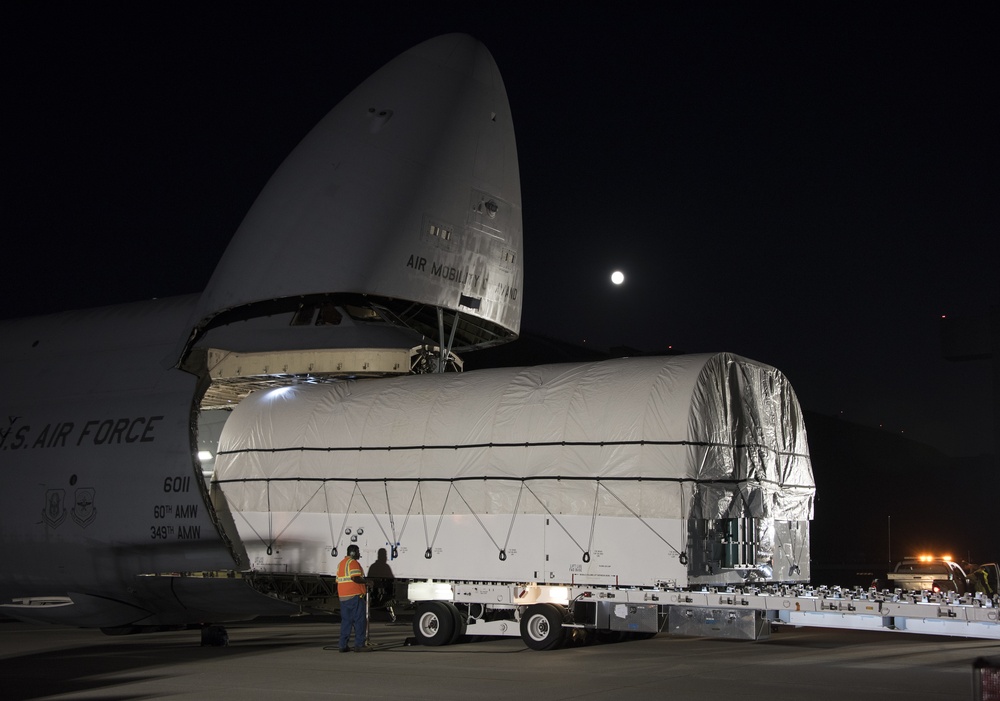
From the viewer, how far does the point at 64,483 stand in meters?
23.2

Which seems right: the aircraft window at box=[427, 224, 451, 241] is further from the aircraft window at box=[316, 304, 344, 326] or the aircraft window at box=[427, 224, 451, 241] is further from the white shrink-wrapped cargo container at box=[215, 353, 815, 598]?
the white shrink-wrapped cargo container at box=[215, 353, 815, 598]

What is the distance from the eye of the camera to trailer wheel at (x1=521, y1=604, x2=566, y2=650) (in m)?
16.4

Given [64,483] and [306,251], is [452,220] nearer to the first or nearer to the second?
[306,251]

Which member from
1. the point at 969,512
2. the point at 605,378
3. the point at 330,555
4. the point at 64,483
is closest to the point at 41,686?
the point at 330,555

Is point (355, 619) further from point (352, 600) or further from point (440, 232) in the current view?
point (440, 232)

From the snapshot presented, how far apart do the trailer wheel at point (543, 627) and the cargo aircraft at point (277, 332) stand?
5.63m

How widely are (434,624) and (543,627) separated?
1976 millimetres

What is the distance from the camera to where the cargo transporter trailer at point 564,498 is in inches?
619

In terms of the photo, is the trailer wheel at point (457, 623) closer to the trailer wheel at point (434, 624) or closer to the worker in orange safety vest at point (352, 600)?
the trailer wheel at point (434, 624)

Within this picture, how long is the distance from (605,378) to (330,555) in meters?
5.73

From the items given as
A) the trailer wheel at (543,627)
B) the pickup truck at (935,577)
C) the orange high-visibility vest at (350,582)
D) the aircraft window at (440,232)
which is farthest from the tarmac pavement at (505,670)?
the aircraft window at (440,232)

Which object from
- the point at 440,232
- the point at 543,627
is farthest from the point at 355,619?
the point at 440,232

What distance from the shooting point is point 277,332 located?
70.9ft

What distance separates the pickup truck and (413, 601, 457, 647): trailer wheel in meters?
13.0
